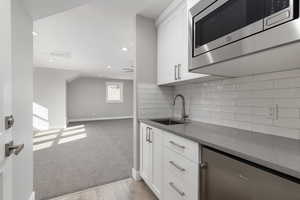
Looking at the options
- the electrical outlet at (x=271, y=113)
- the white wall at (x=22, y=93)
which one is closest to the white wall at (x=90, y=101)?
the white wall at (x=22, y=93)

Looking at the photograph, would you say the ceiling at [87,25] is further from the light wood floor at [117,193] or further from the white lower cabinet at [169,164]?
the light wood floor at [117,193]

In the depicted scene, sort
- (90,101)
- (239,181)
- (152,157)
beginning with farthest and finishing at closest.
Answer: (90,101) → (152,157) → (239,181)

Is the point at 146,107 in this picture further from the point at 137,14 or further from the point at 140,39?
the point at 137,14

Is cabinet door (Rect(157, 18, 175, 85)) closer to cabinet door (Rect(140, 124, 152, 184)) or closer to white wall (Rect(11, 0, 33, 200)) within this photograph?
cabinet door (Rect(140, 124, 152, 184))

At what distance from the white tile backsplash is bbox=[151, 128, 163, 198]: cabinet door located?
2.21ft

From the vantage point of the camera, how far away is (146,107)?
87.0 inches

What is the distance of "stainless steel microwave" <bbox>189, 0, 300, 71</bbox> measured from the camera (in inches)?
26.1

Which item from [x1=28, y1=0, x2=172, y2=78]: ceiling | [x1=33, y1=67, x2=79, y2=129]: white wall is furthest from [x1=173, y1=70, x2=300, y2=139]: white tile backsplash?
[x1=33, y1=67, x2=79, y2=129]: white wall

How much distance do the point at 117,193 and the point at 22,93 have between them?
5.25 feet

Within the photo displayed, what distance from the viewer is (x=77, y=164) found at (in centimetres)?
263

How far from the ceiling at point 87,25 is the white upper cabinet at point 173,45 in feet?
0.61

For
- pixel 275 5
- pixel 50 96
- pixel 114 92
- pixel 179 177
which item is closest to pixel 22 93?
pixel 179 177

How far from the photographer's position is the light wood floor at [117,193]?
1760mm

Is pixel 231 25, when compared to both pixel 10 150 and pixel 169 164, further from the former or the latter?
pixel 10 150
